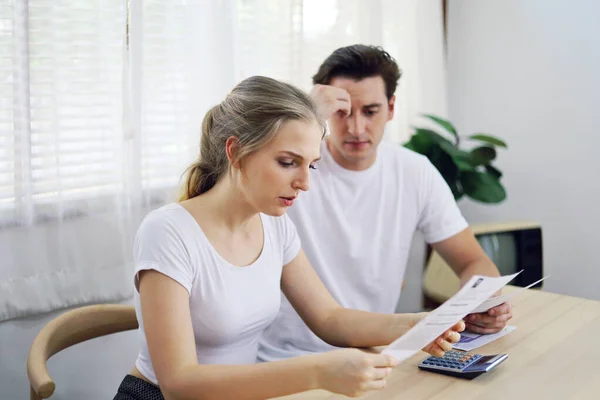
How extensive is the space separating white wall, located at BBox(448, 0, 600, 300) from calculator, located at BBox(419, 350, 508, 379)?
201 centimetres

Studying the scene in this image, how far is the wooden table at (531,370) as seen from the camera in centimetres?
136

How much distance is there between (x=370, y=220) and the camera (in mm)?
2178

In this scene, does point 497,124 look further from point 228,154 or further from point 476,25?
point 228,154

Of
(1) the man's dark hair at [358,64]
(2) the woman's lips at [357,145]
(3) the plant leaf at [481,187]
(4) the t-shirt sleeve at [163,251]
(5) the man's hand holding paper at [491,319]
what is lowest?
(5) the man's hand holding paper at [491,319]

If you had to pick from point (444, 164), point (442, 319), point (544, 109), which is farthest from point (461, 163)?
point (442, 319)

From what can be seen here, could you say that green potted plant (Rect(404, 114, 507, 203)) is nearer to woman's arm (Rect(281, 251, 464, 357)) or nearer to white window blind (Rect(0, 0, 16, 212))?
woman's arm (Rect(281, 251, 464, 357))

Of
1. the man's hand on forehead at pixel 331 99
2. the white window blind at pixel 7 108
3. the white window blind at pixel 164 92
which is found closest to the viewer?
the white window blind at pixel 7 108

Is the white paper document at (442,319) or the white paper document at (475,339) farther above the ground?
the white paper document at (442,319)

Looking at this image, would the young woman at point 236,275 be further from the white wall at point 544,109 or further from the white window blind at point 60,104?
the white wall at point 544,109

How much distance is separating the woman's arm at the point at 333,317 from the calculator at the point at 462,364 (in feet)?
0.51

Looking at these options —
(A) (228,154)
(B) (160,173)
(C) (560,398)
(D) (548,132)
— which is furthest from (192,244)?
(D) (548,132)

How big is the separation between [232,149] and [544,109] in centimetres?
226

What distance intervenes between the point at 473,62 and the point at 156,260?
2.61 meters

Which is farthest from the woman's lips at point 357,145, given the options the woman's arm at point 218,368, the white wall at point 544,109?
the white wall at point 544,109
